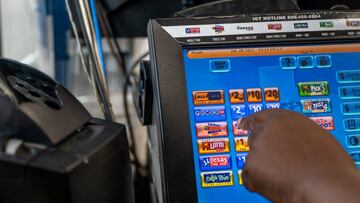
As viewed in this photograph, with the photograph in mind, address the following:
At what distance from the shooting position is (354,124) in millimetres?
526

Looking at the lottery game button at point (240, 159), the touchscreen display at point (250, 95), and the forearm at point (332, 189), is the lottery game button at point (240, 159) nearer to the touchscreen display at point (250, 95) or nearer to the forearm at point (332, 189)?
the touchscreen display at point (250, 95)

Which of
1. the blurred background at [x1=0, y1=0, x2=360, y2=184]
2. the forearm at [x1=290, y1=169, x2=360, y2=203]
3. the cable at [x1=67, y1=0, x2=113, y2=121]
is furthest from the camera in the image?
Answer: the blurred background at [x1=0, y1=0, x2=360, y2=184]

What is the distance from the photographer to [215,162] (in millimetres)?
490

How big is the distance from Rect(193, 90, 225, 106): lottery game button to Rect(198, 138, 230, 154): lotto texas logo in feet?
0.14

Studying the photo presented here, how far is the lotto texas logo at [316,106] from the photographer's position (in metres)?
0.52

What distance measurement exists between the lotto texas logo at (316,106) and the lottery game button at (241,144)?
0.08 metres

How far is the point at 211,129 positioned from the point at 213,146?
0.02 m

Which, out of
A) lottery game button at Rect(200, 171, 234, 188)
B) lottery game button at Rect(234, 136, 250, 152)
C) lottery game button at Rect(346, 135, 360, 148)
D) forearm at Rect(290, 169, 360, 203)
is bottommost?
lottery game button at Rect(200, 171, 234, 188)

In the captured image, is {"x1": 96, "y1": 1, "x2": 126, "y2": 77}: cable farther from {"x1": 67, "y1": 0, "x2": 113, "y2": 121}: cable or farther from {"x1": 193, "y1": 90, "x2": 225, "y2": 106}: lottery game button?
{"x1": 193, "y1": 90, "x2": 225, "y2": 106}: lottery game button

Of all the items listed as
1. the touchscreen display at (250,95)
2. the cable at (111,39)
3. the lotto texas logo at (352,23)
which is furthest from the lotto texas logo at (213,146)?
the cable at (111,39)

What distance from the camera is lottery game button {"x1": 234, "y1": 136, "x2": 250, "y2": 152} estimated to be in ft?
1.62

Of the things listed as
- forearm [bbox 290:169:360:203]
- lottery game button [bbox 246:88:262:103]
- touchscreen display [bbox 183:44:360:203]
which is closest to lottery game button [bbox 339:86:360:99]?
touchscreen display [bbox 183:44:360:203]

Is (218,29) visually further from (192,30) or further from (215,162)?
(215,162)

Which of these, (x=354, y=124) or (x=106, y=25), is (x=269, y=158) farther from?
(x=106, y=25)
